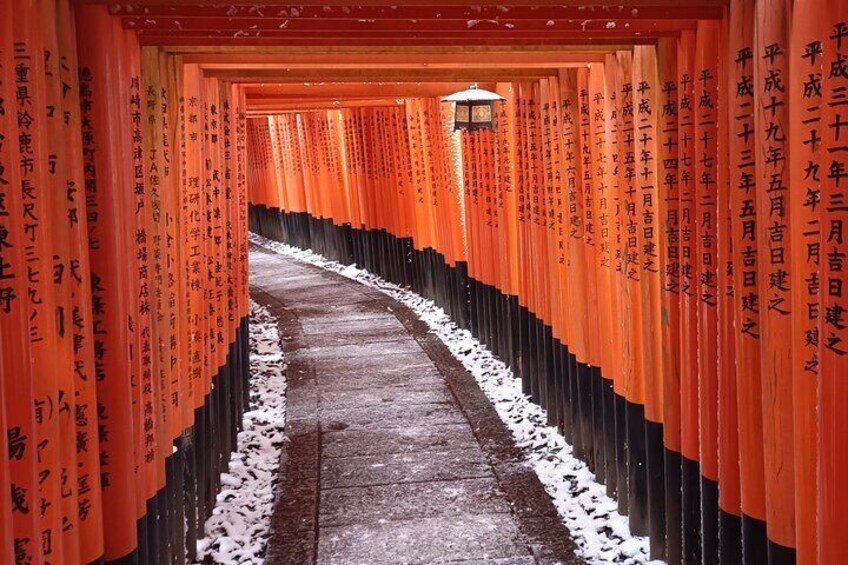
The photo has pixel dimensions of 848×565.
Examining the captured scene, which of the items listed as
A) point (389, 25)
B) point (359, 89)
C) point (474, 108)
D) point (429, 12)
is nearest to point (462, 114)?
point (474, 108)

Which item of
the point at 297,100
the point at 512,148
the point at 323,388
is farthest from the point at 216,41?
the point at 297,100

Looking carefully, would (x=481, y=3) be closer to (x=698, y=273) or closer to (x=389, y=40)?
(x=389, y=40)

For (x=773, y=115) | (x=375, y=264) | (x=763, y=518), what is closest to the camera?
(x=773, y=115)

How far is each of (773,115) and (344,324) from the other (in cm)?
1254

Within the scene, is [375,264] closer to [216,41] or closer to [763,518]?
[216,41]

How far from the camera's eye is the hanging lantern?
943 cm

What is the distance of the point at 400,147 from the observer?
18500 millimetres

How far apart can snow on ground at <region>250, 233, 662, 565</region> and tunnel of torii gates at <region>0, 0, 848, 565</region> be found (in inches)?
7.3

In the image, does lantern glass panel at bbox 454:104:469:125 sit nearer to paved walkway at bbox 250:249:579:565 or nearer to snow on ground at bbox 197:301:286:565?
paved walkway at bbox 250:249:579:565

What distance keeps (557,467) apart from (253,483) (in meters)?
2.82

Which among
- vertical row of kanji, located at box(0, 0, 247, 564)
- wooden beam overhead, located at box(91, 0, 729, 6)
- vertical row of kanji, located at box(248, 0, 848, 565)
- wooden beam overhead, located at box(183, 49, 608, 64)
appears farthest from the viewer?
wooden beam overhead, located at box(183, 49, 608, 64)

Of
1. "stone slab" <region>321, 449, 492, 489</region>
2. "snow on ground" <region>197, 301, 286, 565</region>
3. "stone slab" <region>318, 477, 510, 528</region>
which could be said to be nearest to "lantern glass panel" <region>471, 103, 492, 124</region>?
"stone slab" <region>321, 449, 492, 489</region>

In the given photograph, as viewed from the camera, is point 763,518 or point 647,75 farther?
point 647,75

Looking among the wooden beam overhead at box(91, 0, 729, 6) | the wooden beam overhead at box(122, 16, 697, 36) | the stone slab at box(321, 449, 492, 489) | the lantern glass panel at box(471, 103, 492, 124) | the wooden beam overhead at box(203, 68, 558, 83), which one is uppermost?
the wooden beam overhead at box(203, 68, 558, 83)
